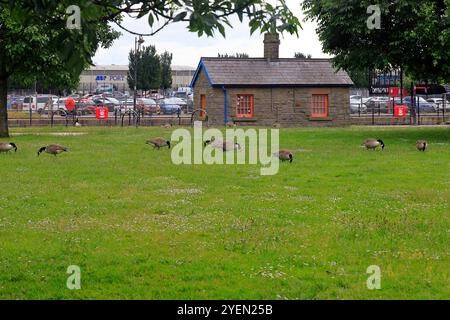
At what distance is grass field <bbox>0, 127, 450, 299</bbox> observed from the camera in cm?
736

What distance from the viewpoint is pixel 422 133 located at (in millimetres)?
31875

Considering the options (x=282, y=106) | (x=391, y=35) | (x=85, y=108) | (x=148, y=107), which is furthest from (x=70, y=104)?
(x=391, y=35)

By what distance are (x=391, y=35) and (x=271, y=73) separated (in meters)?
18.5

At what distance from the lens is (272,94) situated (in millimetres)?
44156

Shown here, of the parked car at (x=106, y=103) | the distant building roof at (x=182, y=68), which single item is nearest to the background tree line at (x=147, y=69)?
the parked car at (x=106, y=103)

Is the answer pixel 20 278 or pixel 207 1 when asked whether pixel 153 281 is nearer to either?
pixel 20 278

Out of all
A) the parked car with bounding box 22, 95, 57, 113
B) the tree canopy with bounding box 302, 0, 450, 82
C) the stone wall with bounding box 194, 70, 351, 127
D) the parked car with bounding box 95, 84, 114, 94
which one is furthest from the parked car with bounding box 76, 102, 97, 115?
the parked car with bounding box 95, 84, 114, 94

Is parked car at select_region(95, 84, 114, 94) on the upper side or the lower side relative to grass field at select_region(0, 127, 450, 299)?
upper

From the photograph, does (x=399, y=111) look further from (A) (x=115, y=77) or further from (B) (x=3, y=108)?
(A) (x=115, y=77)

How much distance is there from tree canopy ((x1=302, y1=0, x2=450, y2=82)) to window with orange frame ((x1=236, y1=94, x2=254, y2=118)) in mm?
15486

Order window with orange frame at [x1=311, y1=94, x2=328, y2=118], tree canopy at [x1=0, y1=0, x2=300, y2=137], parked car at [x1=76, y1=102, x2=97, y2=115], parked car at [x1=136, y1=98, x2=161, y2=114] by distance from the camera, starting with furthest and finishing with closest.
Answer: parked car at [x1=136, y1=98, x2=161, y2=114], parked car at [x1=76, y1=102, x2=97, y2=115], window with orange frame at [x1=311, y1=94, x2=328, y2=118], tree canopy at [x1=0, y1=0, x2=300, y2=137]

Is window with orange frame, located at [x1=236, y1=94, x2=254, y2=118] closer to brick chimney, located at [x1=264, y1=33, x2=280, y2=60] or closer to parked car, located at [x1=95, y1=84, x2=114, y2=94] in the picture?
brick chimney, located at [x1=264, y1=33, x2=280, y2=60]

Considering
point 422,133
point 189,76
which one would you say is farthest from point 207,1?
point 189,76

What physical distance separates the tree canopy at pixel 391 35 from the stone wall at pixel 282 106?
15.2 meters
